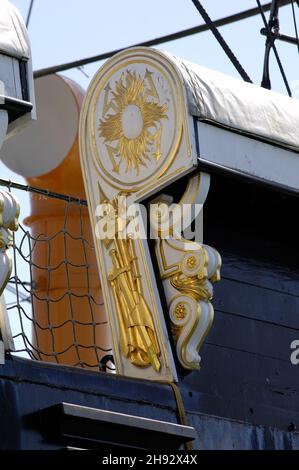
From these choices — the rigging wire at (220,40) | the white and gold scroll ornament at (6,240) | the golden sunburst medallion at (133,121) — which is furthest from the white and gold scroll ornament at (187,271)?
the rigging wire at (220,40)

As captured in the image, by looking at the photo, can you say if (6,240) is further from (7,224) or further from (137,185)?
(137,185)

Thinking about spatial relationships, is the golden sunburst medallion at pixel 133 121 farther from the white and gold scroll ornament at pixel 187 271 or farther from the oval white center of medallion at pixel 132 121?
the white and gold scroll ornament at pixel 187 271

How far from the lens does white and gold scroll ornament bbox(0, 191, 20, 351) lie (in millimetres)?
5238

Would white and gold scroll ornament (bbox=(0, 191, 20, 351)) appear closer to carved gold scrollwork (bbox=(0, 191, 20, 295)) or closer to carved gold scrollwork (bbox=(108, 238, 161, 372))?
carved gold scrollwork (bbox=(0, 191, 20, 295))

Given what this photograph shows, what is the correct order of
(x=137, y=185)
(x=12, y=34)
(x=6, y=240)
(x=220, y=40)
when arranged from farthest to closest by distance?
(x=220, y=40) < (x=137, y=185) < (x=12, y=34) < (x=6, y=240)

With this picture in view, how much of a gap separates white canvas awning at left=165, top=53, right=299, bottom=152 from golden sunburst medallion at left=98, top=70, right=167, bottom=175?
15 cm

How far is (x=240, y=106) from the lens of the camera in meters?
6.24

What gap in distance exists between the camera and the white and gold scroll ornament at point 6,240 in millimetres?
5238

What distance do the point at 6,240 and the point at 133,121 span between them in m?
1.02

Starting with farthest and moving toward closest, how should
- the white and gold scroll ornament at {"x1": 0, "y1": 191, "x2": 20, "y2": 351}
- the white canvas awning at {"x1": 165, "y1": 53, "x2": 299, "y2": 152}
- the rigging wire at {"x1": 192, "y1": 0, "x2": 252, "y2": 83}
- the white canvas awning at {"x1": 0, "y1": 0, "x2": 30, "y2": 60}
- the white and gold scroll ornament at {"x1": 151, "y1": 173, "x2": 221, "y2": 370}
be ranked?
the rigging wire at {"x1": 192, "y1": 0, "x2": 252, "y2": 83} → the white canvas awning at {"x1": 165, "y1": 53, "x2": 299, "y2": 152} → the white and gold scroll ornament at {"x1": 151, "y1": 173, "x2": 221, "y2": 370} → the white canvas awning at {"x1": 0, "y1": 0, "x2": 30, "y2": 60} → the white and gold scroll ornament at {"x1": 0, "y1": 191, "x2": 20, "y2": 351}

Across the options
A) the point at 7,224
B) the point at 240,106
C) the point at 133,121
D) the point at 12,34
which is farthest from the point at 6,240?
the point at 240,106

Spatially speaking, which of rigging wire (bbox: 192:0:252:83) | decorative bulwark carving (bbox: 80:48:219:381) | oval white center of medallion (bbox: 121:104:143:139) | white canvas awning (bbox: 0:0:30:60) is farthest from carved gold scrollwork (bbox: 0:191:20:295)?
rigging wire (bbox: 192:0:252:83)

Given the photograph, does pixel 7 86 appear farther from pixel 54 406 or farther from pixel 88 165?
pixel 54 406
